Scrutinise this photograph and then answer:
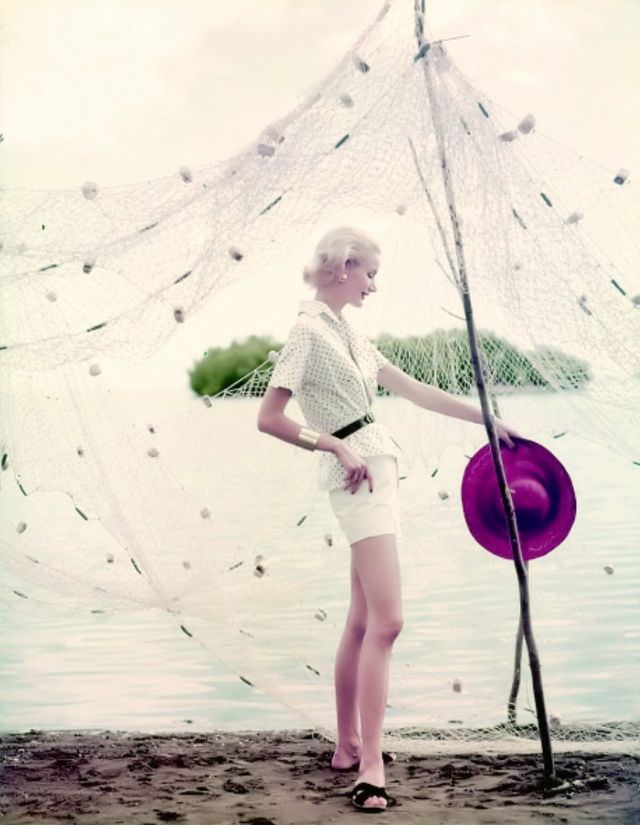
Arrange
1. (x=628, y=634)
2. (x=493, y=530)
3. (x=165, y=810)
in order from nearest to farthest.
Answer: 1. (x=165, y=810)
2. (x=493, y=530)
3. (x=628, y=634)

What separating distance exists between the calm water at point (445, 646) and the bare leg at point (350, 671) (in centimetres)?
35

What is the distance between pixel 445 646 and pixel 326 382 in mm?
1391

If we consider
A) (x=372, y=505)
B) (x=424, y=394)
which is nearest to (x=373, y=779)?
(x=372, y=505)

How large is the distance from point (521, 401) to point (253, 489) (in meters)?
0.86

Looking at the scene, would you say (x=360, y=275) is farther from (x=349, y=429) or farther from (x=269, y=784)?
(x=269, y=784)

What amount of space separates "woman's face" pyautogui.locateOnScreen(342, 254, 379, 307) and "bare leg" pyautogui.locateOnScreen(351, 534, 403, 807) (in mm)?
651

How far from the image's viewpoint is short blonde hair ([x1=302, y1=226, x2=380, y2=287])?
368cm

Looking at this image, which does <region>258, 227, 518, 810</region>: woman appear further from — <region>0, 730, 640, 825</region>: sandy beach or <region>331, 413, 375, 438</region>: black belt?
<region>0, 730, 640, 825</region>: sandy beach

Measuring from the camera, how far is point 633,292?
3.85m

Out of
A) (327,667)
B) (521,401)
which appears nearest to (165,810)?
(327,667)

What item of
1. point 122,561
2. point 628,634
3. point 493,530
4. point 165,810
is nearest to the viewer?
point 165,810

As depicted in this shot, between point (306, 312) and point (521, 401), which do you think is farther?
point (521, 401)

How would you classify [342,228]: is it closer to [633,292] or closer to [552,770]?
[633,292]

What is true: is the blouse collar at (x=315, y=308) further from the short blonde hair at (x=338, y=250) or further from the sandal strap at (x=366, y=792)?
the sandal strap at (x=366, y=792)
